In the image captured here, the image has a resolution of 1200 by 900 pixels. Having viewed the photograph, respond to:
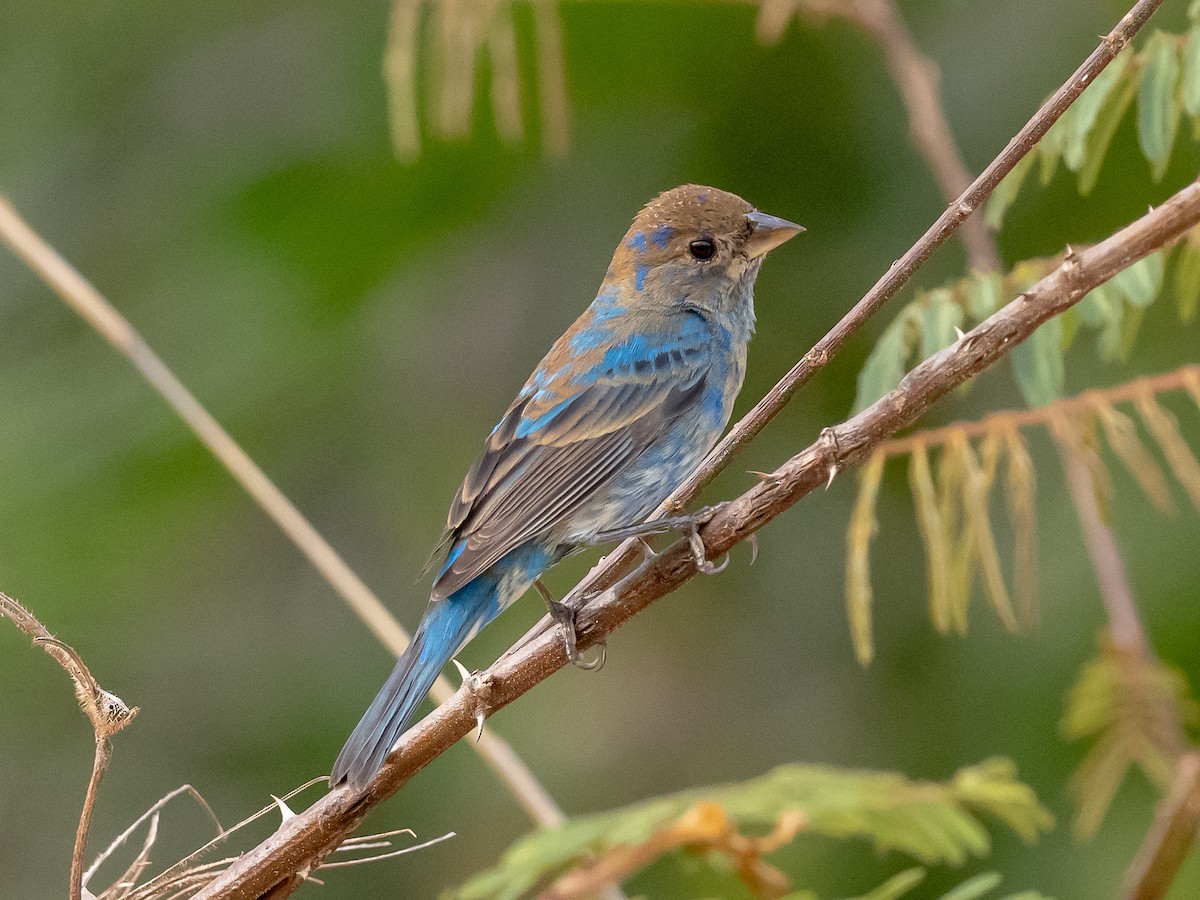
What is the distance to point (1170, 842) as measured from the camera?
1.63m

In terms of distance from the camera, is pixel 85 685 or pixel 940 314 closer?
pixel 85 685

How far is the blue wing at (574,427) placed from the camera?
9.84 feet

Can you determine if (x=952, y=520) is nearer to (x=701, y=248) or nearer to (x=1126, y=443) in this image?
(x=1126, y=443)

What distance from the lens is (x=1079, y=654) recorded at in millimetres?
3482

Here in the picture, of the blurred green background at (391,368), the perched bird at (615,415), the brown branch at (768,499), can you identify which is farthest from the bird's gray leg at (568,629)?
the blurred green background at (391,368)

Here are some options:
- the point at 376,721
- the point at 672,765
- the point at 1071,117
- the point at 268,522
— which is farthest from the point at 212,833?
the point at 1071,117

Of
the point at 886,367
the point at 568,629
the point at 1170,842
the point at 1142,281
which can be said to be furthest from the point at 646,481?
the point at 1170,842

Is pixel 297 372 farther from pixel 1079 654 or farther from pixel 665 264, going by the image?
pixel 1079 654

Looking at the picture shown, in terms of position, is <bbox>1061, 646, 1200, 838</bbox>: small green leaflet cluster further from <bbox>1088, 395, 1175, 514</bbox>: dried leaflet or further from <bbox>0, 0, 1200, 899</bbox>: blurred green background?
<bbox>0, 0, 1200, 899</bbox>: blurred green background

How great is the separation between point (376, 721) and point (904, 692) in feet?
6.19

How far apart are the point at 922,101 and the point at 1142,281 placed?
1145mm

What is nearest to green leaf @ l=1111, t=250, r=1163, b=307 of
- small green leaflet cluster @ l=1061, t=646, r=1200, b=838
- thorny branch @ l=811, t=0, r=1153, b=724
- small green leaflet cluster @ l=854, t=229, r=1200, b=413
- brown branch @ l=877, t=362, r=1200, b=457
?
small green leaflet cluster @ l=854, t=229, r=1200, b=413

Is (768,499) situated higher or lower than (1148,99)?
lower

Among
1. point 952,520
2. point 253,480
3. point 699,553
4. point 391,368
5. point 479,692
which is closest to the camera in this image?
point 479,692
